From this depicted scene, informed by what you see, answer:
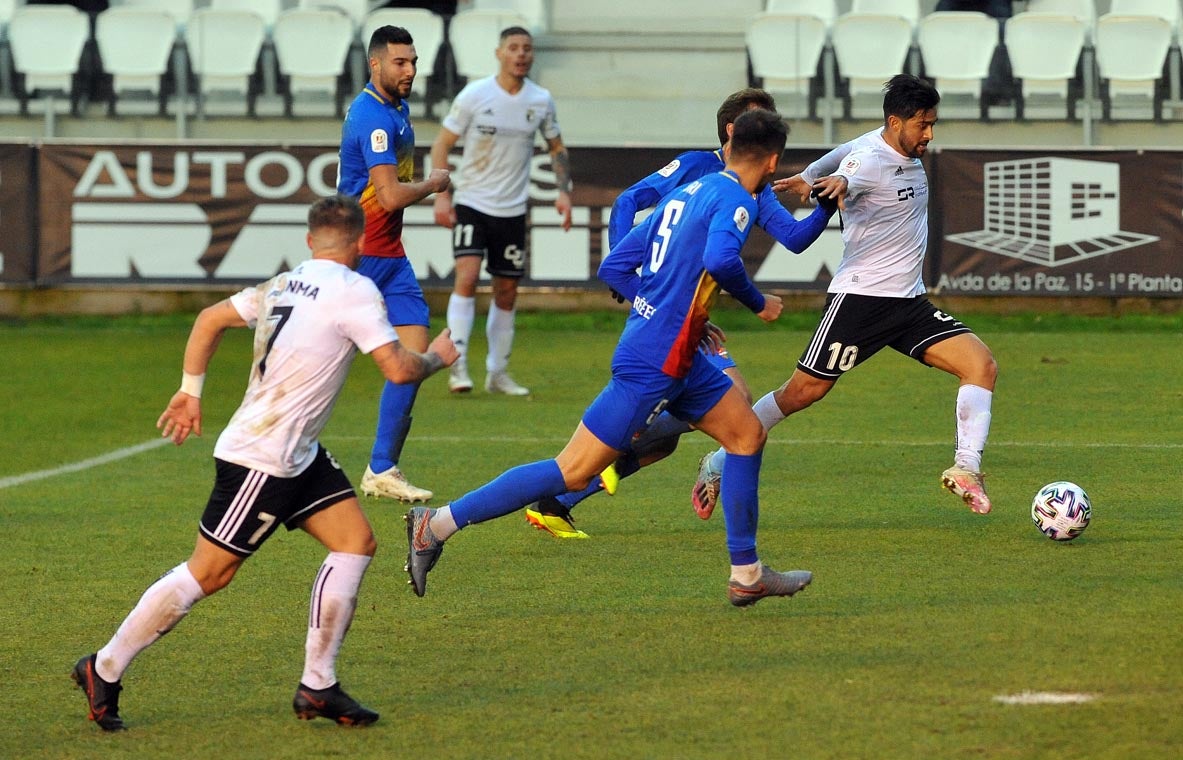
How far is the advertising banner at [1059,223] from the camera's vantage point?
16.2 meters

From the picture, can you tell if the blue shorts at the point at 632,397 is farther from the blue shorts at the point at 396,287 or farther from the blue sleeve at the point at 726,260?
the blue shorts at the point at 396,287

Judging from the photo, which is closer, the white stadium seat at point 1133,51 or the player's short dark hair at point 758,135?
the player's short dark hair at point 758,135

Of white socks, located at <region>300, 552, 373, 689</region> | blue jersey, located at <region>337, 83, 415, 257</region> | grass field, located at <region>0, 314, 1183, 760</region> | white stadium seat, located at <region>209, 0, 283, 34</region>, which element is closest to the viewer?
grass field, located at <region>0, 314, 1183, 760</region>

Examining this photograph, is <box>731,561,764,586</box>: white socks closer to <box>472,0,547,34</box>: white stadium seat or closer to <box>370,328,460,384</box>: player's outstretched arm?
<box>370,328,460,384</box>: player's outstretched arm

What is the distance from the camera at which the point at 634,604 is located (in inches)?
243

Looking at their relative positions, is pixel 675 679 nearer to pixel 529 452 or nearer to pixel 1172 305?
pixel 529 452

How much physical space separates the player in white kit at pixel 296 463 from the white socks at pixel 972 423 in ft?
11.2

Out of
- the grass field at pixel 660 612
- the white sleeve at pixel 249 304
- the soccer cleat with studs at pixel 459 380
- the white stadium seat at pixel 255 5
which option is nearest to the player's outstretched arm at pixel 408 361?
the white sleeve at pixel 249 304

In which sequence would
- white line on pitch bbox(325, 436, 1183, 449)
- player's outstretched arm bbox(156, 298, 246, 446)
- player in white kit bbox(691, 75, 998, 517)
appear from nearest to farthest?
player's outstretched arm bbox(156, 298, 246, 446), player in white kit bbox(691, 75, 998, 517), white line on pitch bbox(325, 436, 1183, 449)

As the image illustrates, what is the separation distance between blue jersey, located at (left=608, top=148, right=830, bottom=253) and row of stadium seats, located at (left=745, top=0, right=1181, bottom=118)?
11.6 meters

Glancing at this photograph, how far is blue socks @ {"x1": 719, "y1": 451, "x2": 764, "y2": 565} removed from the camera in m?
5.98

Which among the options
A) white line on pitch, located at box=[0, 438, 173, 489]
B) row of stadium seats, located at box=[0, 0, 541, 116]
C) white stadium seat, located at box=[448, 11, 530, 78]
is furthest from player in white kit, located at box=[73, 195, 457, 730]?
white stadium seat, located at box=[448, 11, 530, 78]

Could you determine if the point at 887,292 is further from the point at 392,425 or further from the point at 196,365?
the point at 196,365

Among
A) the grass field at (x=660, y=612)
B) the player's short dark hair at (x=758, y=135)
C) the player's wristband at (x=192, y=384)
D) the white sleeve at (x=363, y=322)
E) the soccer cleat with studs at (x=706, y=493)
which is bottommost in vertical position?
the grass field at (x=660, y=612)
